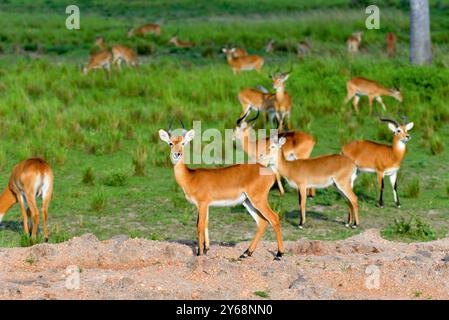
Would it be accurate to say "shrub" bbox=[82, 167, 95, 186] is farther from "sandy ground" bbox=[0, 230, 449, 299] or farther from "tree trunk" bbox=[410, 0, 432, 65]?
"tree trunk" bbox=[410, 0, 432, 65]

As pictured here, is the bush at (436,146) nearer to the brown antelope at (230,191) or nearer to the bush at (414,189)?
the bush at (414,189)

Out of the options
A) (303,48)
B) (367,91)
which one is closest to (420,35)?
(367,91)

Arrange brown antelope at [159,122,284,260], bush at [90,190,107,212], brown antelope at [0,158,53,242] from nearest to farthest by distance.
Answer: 1. brown antelope at [159,122,284,260]
2. brown antelope at [0,158,53,242]
3. bush at [90,190,107,212]

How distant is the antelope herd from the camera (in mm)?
9617

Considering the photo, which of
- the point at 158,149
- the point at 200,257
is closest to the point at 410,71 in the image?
the point at 158,149

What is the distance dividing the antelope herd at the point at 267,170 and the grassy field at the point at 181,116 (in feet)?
1.14

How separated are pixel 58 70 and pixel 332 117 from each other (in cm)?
667

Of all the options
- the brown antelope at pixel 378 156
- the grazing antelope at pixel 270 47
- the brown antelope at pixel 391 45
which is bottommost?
the grazing antelope at pixel 270 47

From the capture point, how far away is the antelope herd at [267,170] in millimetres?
9617

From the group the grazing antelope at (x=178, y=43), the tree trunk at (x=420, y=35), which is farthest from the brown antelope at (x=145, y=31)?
the tree trunk at (x=420, y=35)

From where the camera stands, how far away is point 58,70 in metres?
21.1

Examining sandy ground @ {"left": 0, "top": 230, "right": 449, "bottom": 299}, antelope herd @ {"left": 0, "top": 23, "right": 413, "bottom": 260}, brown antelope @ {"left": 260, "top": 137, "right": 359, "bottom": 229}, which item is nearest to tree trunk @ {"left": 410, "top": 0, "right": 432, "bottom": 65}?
antelope herd @ {"left": 0, "top": 23, "right": 413, "bottom": 260}

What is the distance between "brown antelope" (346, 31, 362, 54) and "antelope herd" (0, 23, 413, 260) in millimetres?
6733
